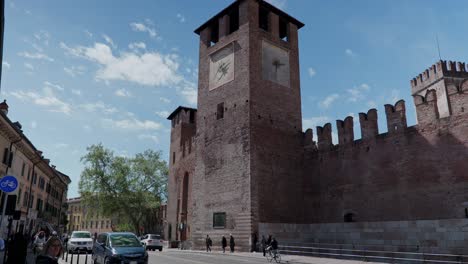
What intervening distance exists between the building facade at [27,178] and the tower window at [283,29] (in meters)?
20.1

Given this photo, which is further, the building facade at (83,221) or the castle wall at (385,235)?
Result: the building facade at (83,221)

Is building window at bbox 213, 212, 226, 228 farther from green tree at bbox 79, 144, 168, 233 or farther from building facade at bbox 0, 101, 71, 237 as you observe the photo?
green tree at bbox 79, 144, 168, 233

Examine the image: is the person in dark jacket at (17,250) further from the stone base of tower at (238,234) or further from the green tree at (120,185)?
the green tree at (120,185)

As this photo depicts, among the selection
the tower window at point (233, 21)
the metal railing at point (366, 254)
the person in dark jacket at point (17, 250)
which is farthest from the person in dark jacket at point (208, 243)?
the tower window at point (233, 21)

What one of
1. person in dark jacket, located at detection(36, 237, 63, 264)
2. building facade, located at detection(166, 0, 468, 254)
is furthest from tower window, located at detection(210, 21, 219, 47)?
person in dark jacket, located at detection(36, 237, 63, 264)

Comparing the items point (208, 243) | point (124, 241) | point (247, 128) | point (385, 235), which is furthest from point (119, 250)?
point (247, 128)

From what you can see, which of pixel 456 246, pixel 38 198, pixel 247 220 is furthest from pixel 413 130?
pixel 38 198

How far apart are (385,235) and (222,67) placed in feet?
51.2

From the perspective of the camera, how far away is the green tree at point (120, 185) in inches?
1697

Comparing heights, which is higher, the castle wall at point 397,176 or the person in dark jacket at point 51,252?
the castle wall at point 397,176

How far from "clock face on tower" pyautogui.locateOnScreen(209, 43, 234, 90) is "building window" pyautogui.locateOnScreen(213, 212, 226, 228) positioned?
30.3ft

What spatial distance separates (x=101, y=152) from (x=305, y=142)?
28230 mm

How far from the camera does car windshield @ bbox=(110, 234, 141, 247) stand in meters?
→ 11.6

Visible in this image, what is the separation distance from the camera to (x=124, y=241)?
11.9m
